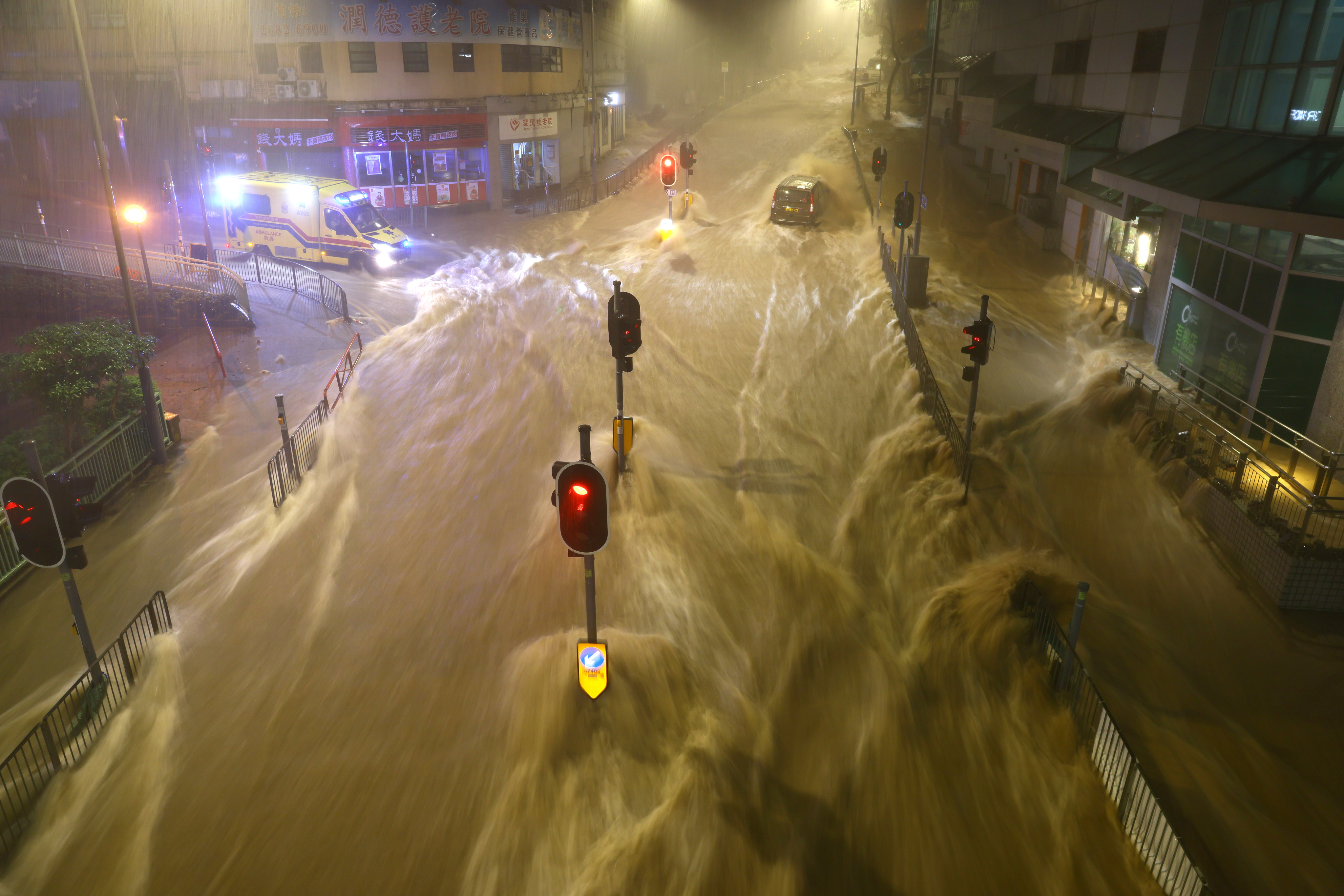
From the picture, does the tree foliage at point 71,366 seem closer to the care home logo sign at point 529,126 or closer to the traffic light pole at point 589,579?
the traffic light pole at point 589,579

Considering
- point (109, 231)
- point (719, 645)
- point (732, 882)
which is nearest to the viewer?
point (732, 882)

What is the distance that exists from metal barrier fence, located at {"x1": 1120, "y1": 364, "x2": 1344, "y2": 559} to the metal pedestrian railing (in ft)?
46.6

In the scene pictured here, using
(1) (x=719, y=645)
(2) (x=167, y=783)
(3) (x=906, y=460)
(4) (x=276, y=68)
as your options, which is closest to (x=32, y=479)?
(2) (x=167, y=783)

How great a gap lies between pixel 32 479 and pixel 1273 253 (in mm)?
17791

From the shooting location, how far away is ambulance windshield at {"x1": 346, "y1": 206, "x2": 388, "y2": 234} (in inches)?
1040

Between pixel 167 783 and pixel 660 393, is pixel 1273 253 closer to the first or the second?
pixel 660 393

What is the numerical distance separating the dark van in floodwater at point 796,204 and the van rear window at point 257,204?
1658 cm

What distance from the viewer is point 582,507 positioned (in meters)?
7.46

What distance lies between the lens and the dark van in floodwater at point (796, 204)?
91.9 feet

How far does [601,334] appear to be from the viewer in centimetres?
2022

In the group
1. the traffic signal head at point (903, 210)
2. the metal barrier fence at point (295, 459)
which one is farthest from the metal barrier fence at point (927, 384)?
the metal barrier fence at point (295, 459)

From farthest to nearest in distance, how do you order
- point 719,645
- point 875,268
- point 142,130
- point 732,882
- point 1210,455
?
1. point 142,130
2. point 875,268
3. point 1210,455
4. point 719,645
5. point 732,882

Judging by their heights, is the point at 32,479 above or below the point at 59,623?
above

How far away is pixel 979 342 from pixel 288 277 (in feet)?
68.4
